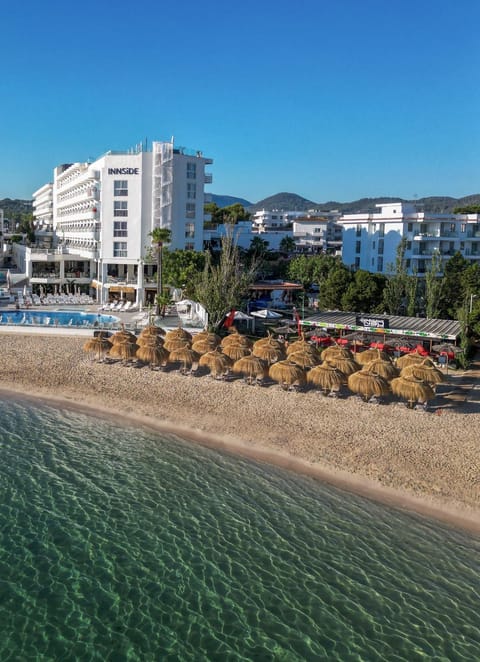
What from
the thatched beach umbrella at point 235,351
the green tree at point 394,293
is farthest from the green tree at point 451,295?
the thatched beach umbrella at point 235,351

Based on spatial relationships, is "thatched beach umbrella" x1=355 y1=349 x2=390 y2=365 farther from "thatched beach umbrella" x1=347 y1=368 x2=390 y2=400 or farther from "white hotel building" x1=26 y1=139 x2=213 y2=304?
"white hotel building" x1=26 y1=139 x2=213 y2=304

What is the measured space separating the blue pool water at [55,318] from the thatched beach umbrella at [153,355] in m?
9.17

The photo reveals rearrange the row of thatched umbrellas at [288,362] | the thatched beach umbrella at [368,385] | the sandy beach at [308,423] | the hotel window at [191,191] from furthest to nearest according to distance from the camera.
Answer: the hotel window at [191,191], the row of thatched umbrellas at [288,362], the thatched beach umbrella at [368,385], the sandy beach at [308,423]

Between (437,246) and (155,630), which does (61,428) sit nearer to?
(155,630)

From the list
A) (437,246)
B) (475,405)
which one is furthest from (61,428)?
(437,246)

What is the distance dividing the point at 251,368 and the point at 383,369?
5.96m

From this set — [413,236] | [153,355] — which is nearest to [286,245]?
[413,236]

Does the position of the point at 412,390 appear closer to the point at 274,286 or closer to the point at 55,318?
the point at 55,318

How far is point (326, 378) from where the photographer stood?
24.9 metres

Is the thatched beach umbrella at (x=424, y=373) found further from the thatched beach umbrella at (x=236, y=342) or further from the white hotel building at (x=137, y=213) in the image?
the white hotel building at (x=137, y=213)

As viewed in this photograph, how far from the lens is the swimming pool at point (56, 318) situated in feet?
126

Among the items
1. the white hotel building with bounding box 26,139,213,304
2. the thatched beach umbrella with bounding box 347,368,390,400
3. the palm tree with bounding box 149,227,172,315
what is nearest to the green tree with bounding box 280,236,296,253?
the white hotel building with bounding box 26,139,213,304

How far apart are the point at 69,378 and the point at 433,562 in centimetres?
1934

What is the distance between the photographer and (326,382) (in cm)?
2489
